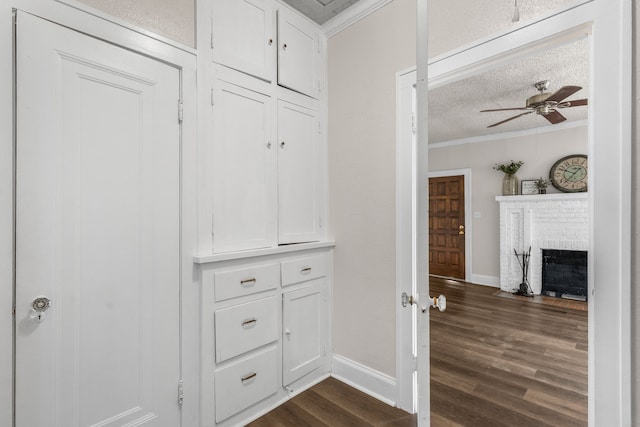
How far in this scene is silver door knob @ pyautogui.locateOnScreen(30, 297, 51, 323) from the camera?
117 centimetres

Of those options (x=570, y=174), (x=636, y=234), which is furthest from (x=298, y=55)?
(x=570, y=174)

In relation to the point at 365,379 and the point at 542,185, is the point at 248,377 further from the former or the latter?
the point at 542,185

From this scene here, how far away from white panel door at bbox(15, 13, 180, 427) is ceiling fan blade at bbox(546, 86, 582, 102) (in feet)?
9.96

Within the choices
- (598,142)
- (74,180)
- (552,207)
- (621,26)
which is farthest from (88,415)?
(552,207)

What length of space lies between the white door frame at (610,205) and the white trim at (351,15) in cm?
121

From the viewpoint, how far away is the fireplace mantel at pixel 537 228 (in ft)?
14.9

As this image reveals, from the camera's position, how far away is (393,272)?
199 centimetres

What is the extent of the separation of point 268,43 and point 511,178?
15.3 ft

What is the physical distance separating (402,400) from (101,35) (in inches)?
101

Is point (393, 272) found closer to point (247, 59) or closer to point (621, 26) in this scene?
point (621, 26)

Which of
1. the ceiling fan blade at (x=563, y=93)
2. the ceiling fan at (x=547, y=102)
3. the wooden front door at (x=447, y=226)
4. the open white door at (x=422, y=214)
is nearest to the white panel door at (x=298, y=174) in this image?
the open white door at (x=422, y=214)

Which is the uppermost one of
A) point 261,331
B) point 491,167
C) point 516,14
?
point 516,14

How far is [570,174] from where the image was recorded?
180 inches

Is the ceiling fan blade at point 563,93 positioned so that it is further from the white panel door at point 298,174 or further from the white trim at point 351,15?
the white panel door at point 298,174
